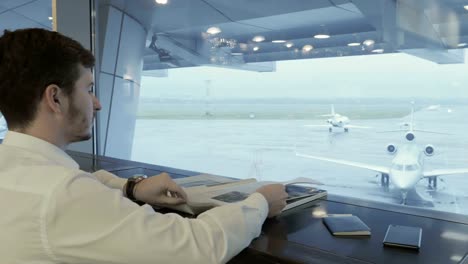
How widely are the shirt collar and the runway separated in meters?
1.57

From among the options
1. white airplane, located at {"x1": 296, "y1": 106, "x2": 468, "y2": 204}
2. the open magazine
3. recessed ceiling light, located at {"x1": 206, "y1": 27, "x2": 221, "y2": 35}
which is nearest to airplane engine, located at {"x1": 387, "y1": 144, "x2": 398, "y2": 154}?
white airplane, located at {"x1": 296, "y1": 106, "x2": 468, "y2": 204}

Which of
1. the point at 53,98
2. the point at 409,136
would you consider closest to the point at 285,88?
the point at 409,136

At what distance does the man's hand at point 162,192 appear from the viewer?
93 cm

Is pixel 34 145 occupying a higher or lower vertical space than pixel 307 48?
lower

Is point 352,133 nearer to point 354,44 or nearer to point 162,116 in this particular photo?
point 354,44

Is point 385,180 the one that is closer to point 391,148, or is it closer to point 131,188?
point 391,148

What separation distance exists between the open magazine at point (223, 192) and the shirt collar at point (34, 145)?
317mm

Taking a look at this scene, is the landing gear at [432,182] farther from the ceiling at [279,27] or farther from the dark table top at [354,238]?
the dark table top at [354,238]

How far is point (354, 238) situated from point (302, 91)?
9.72ft

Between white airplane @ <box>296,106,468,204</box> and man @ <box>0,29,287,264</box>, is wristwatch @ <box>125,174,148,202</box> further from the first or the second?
white airplane @ <box>296,106,468,204</box>

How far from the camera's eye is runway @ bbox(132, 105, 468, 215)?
9.91 ft

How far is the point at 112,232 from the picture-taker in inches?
22.8

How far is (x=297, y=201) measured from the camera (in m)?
1.01

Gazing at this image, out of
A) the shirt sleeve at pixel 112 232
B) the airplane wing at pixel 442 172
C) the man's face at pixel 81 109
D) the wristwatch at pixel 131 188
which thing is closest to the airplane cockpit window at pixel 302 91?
the airplane wing at pixel 442 172
